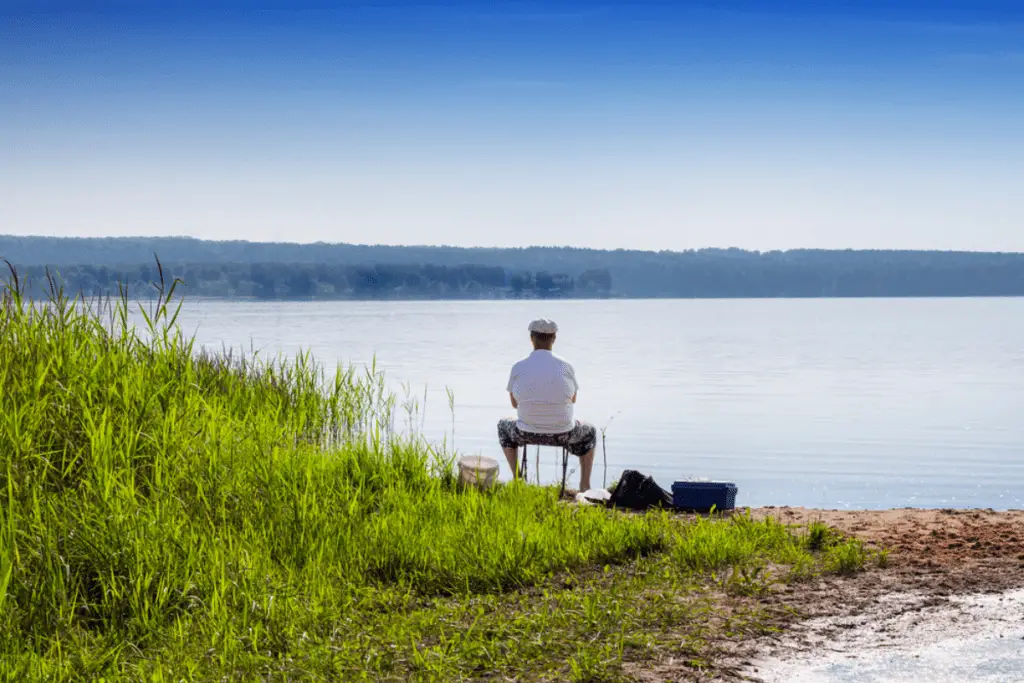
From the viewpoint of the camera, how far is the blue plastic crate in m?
8.26

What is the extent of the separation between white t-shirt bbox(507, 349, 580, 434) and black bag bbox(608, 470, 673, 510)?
1144 millimetres

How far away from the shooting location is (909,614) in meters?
5.57

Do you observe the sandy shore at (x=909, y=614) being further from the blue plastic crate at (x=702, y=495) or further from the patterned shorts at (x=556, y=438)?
the patterned shorts at (x=556, y=438)

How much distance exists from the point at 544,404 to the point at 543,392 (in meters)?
0.10

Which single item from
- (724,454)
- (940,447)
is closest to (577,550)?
(724,454)

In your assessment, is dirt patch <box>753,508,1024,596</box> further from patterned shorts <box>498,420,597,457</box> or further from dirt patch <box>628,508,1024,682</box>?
patterned shorts <box>498,420,597,457</box>

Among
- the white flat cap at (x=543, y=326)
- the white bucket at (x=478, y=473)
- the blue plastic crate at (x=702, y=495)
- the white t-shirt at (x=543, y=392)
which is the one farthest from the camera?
the white flat cap at (x=543, y=326)

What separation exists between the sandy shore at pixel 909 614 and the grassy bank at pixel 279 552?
0.78 feet

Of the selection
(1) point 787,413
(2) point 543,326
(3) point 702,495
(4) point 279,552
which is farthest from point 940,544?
(1) point 787,413

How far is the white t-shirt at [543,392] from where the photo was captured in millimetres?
9312

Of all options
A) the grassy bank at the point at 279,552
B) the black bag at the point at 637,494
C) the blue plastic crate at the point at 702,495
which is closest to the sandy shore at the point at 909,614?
the grassy bank at the point at 279,552

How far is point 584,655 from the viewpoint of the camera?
4.68 metres

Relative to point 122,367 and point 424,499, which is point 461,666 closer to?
point 424,499

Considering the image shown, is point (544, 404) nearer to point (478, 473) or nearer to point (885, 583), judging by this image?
point (478, 473)
